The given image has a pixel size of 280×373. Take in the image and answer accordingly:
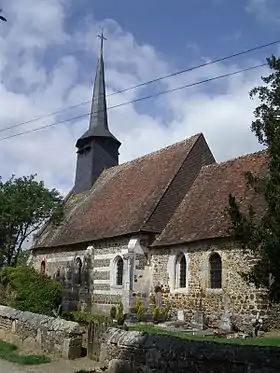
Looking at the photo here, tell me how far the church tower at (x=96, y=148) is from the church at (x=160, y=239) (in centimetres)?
145

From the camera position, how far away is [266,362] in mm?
7125

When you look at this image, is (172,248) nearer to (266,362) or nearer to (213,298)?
(213,298)

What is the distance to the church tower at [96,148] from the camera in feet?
114

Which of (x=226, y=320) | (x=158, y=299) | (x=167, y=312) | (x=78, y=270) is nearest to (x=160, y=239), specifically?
(x=158, y=299)

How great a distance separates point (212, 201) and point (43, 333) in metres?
11.8

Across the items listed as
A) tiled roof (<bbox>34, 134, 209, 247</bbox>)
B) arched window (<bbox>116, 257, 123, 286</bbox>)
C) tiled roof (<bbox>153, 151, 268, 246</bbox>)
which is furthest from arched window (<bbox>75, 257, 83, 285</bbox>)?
tiled roof (<bbox>153, 151, 268, 246</bbox>)

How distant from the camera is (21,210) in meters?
28.6

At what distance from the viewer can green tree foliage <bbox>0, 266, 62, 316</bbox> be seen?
60.7 ft

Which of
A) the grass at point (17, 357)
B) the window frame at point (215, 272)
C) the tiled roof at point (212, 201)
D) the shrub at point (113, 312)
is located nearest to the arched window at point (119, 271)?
the shrub at point (113, 312)

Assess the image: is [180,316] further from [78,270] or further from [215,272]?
[78,270]

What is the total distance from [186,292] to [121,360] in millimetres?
12170

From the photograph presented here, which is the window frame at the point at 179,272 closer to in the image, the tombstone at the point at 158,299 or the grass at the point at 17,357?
the tombstone at the point at 158,299

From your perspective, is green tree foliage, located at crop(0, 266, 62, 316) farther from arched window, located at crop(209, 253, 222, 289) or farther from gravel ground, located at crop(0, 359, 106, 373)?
A: gravel ground, located at crop(0, 359, 106, 373)

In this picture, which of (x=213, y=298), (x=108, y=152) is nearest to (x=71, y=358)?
(x=213, y=298)
